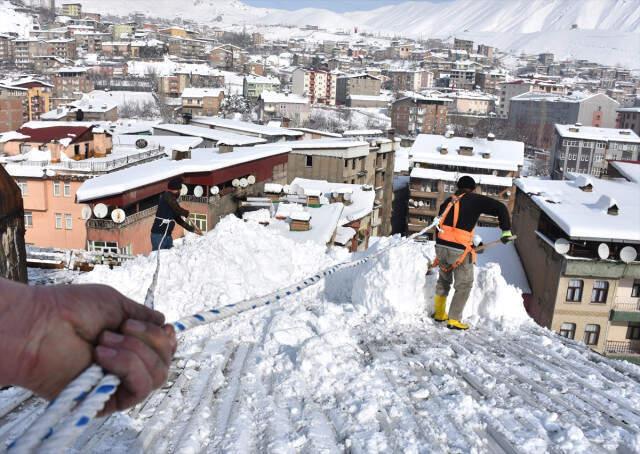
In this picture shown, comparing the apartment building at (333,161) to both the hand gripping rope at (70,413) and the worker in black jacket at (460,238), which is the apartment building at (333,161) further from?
the hand gripping rope at (70,413)

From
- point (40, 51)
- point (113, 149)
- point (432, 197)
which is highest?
point (40, 51)

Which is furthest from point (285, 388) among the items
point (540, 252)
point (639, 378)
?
point (540, 252)

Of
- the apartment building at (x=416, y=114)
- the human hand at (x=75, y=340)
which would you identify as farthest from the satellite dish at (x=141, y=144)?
the apartment building at (x=416, y=114)

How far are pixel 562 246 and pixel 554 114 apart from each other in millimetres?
82665

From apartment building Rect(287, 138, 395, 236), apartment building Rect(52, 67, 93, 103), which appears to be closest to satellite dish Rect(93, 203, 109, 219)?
apartment building Rect(287, 138, 395, 236)

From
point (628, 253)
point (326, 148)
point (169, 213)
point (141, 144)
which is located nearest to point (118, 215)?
→ point (169, 213)

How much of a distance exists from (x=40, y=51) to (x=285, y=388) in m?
143

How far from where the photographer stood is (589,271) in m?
20.8

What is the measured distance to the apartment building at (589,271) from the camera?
20.2 m

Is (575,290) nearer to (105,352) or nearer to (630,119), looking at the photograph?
(105,352)

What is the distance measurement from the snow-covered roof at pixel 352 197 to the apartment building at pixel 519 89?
91.0m

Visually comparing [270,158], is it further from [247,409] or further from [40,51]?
[40,51]

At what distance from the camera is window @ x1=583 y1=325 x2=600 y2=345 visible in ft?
71.5

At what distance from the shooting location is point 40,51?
4941 inches
